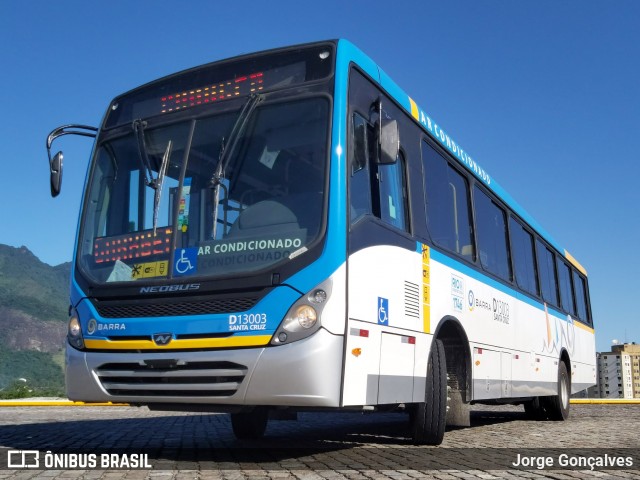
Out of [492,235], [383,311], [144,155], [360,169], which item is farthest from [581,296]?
[144,155]

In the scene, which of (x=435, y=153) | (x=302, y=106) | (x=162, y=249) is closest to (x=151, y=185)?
(x=162, y=249)

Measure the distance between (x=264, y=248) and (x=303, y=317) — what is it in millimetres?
692

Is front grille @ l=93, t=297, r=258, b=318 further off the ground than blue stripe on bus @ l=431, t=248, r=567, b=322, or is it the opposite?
blue stripe on bus @ l=431, t=248, r=567, b=322

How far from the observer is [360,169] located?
6.73 m

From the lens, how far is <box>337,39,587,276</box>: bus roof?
272 inches

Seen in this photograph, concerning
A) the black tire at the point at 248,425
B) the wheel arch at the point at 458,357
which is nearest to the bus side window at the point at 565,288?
the wheel arch at the point at 458,357

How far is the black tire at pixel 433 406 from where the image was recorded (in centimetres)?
785

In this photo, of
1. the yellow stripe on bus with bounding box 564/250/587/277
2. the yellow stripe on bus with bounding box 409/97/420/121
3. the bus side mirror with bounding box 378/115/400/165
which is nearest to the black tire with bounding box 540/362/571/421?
the yellow stripe on bus with bounding box 564/250/587/277

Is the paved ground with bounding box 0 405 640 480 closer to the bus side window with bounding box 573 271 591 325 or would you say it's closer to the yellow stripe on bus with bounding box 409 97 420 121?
the yellow stripe on bus with bounding box 409 97 420 121

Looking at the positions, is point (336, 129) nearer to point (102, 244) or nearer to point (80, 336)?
point (102, 244)

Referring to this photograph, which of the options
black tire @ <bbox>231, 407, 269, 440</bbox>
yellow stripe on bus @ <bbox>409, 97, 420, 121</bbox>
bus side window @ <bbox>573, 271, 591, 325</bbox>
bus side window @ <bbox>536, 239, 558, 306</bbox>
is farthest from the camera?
bus side window @ <bbox>573, 271, 591, 325</bbox>

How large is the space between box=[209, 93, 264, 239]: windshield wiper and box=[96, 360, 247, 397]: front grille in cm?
112

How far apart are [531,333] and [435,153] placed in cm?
481

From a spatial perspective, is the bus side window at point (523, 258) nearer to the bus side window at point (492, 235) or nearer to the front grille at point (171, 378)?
the bus side window at point (492, 235)
